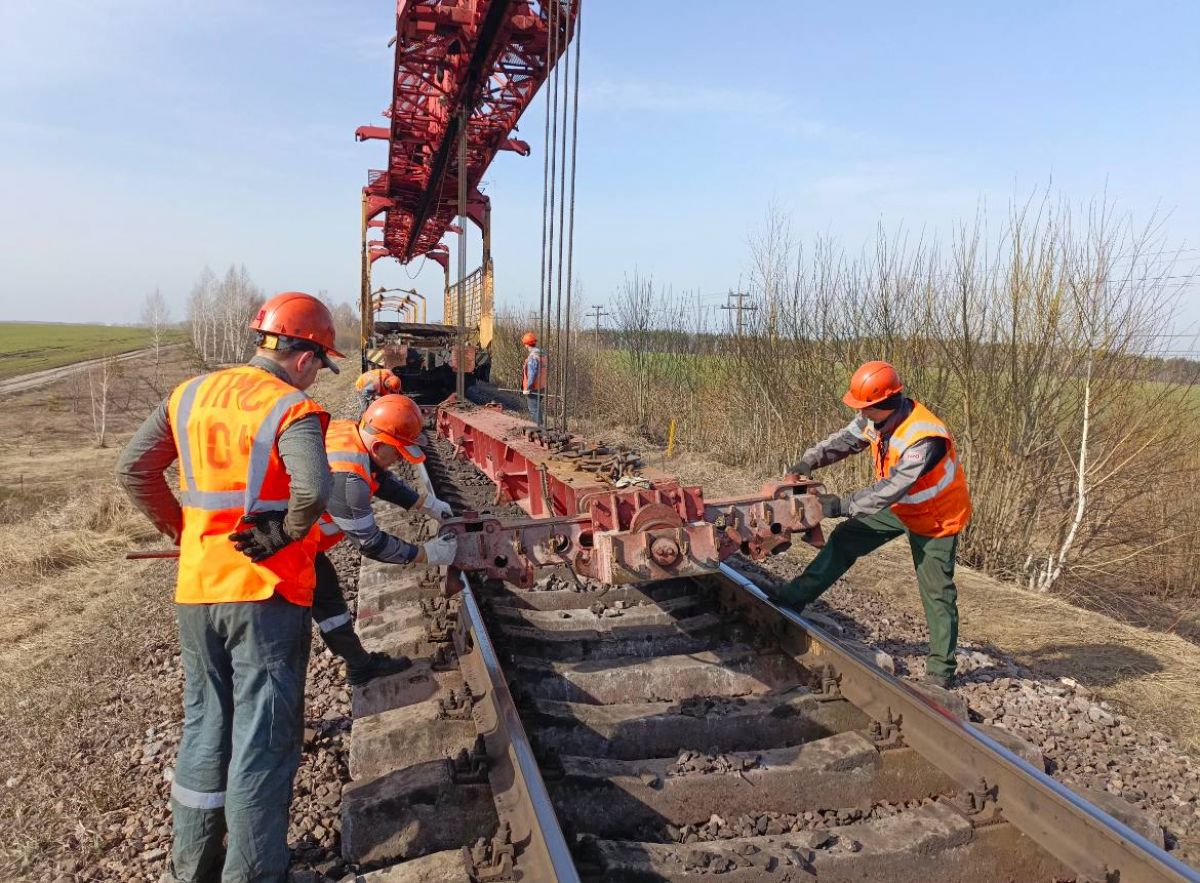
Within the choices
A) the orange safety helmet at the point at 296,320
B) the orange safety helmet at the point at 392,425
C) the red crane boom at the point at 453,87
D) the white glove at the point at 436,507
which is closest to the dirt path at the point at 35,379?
the red crane boom at the point at 453,87

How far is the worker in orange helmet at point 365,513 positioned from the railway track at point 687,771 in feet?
0.92

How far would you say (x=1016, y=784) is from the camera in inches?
109

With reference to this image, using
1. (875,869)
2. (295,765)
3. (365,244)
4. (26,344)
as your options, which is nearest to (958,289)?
(875,869)

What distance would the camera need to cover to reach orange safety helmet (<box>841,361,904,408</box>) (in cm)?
424

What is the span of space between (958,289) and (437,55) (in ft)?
23.2

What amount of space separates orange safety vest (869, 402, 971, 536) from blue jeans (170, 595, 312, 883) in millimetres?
3067

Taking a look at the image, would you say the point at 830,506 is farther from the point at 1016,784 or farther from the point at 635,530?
the point at 1016,784

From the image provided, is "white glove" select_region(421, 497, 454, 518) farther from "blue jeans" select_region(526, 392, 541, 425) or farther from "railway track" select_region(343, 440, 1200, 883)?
"blue jeans" select_region(526, 392, 541, 425)

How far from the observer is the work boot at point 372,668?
3625 millimetres

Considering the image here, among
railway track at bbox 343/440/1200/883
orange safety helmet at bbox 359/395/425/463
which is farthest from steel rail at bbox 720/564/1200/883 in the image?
orange safety helmet at bbox 359/395/425/463

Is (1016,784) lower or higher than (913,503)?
lower

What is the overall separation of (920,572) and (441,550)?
2599 millimetres

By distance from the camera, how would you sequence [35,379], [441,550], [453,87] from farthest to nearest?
1. [35,379]
2. [453,87]
3. [441,550]

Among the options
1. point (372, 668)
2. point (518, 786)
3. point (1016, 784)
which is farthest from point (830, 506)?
point (372, 668)
